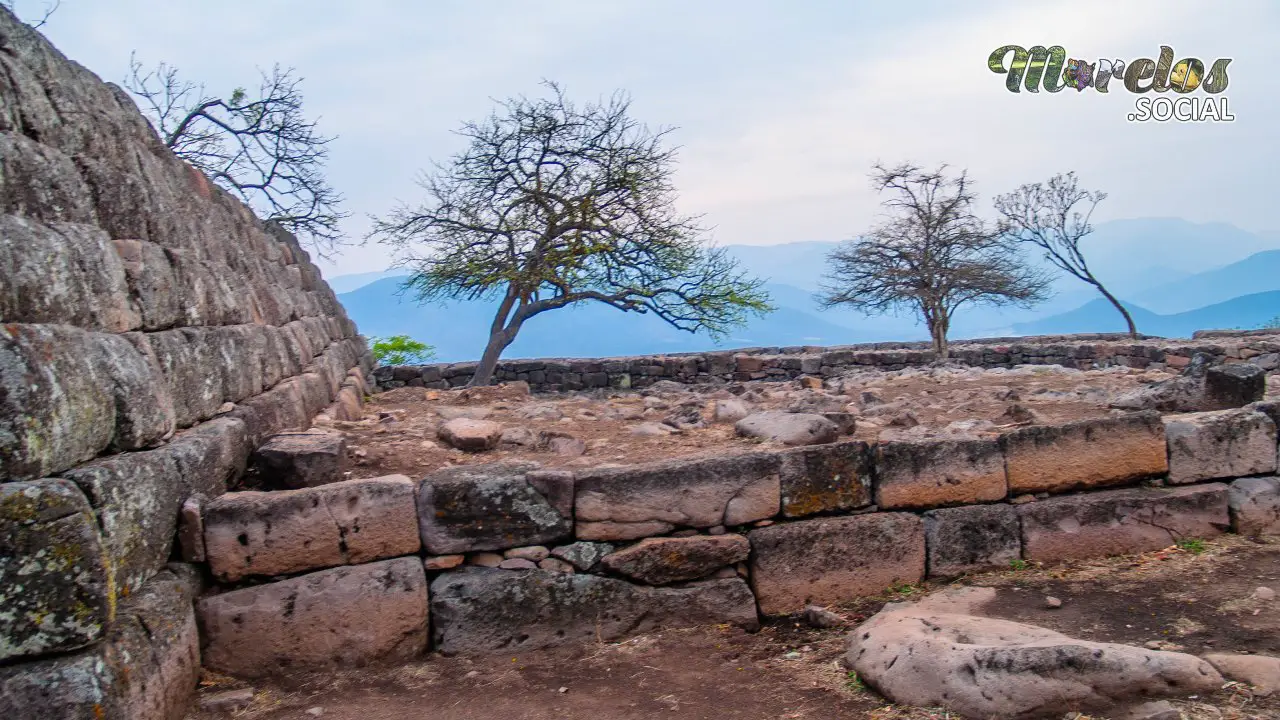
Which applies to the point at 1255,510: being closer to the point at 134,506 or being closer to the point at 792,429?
the point at 792,429

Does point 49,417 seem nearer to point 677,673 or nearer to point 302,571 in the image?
point 302,571

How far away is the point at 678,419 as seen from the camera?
696 centimetres

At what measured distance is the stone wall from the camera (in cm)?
285

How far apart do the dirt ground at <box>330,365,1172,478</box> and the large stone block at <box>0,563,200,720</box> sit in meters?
1.43

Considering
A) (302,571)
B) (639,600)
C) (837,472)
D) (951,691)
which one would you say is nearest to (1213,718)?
(951,691)

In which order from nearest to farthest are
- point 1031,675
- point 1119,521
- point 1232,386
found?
point 1031,675, point 1119,521, point 1232,386

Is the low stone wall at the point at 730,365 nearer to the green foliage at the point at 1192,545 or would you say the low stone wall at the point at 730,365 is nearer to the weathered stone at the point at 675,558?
the green foliage at the point at 1192,545

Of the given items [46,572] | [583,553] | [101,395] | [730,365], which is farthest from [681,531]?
[730,365]

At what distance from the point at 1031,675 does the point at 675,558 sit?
6.20 feet

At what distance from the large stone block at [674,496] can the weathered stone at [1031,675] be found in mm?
1325

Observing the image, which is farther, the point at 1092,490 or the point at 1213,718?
the point at 1092,490

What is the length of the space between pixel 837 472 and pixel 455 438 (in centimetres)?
250

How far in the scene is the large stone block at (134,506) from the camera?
3.19 meters

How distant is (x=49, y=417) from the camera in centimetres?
302
